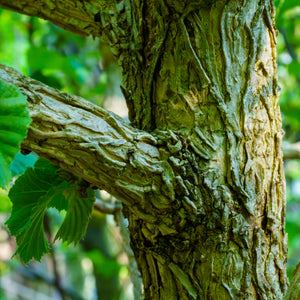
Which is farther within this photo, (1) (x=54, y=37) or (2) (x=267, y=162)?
(1) (x=54, y=37)

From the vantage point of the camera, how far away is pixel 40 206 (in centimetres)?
55

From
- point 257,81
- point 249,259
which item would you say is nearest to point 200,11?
point 257,81

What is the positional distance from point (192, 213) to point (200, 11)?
30 centimetres

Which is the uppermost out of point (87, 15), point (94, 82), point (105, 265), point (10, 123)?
point (94, 82)

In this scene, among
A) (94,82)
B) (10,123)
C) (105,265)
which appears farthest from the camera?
(94,82)

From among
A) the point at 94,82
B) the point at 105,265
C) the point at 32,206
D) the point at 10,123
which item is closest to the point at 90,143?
the point at 10,123

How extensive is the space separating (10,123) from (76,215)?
0.86ft

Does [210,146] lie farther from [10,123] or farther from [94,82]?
[94,82]

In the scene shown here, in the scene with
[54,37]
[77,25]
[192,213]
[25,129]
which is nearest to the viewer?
[25,129]

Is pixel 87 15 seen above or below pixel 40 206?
above

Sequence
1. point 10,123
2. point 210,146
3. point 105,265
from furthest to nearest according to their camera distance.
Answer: point 105,265 < point 210,146 < point 10,123

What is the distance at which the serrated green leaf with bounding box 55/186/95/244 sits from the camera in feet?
1.88

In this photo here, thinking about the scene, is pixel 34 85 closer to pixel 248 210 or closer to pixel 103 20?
pixel 103 20

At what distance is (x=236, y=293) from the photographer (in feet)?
1.57
